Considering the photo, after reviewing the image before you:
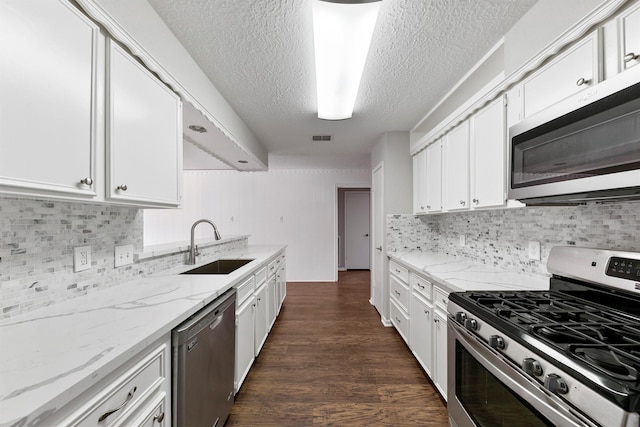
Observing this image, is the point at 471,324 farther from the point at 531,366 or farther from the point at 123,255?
the point at 123,255

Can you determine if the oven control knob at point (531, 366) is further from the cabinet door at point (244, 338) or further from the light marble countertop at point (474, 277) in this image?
the cabinet door at point (244, 338)

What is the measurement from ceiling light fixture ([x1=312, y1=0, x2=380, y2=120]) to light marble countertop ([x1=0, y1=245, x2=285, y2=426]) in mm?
1530

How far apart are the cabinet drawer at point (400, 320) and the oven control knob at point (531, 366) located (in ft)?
5.75

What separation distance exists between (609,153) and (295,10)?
1519 millimetres

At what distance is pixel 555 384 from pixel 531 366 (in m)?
0.09

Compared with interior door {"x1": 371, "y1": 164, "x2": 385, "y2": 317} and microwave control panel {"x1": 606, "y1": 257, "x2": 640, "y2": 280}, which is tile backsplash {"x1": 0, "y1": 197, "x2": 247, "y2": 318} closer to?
microwave control panel {"x1": 606, "y1": 257, "x2": 640, "y2": 280}

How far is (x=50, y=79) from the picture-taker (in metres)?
0.89

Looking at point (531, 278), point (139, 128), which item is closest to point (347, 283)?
point (531, 278)

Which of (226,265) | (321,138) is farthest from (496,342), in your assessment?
(321,138)

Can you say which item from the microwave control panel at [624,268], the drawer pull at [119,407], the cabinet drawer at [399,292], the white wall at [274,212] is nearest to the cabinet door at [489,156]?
the microwave control panel at [624,268]

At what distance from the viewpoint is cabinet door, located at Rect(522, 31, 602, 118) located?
3.81 feet

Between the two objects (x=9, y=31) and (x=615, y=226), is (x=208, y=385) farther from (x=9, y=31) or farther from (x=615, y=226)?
(x=615, y=226)

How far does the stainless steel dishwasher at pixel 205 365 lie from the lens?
1146 mm


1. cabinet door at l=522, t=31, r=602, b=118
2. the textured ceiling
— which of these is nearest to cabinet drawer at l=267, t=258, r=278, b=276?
the textured ceiling
